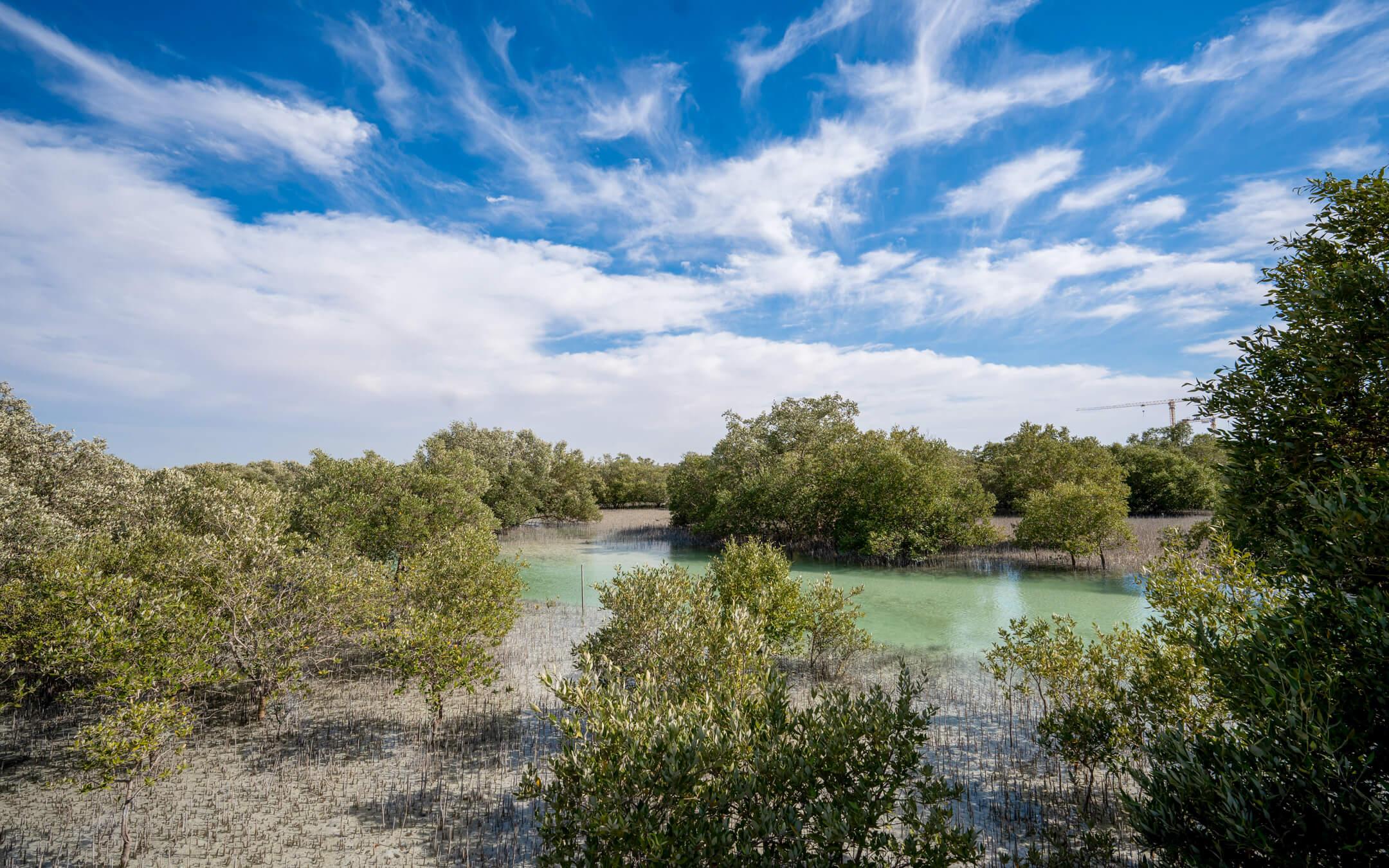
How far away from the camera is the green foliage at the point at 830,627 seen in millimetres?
19547

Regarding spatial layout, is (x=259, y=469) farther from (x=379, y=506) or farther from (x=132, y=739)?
(x=132, y=739)

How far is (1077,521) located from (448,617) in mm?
40452

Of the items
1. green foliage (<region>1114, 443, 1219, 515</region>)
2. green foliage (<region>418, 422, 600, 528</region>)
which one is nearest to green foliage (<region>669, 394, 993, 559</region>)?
green foliage (<region>418, 422, 600, 528</region>)

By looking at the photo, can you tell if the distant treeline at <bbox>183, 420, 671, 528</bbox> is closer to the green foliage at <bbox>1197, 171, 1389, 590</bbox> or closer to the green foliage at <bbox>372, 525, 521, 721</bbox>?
the green foliage at <bbox>372, 525, 521, 721</bbox>

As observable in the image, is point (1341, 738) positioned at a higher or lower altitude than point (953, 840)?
higher

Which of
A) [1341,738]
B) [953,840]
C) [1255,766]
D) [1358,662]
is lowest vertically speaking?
[953,840]

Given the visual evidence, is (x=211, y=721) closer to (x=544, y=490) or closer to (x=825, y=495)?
(x=825, y=495)

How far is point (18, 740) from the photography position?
1440 centimetres

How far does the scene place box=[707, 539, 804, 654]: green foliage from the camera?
19.3 meters

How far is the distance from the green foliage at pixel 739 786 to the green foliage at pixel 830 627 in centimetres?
1118

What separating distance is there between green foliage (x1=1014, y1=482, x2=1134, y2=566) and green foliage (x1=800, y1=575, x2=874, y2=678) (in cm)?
2759

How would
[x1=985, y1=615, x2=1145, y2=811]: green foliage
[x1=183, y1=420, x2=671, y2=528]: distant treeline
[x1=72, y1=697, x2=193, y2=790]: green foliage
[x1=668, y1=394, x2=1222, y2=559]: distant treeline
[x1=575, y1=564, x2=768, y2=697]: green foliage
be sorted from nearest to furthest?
1. [x1=72, y1=697, x2=193, y2=790]: green foliage
2. [x1=575, y1=564, x2=768, y2=697]: green foliage
3. [x1=985, y1=615, x2=1145, y2=811]: green foliage
4. [x1=668, y1=394, x2=1222, y2=559]: distant treeline
5. [x1=183, y1=420, x2=671, y2=528]: distant treeline

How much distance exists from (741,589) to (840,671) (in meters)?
4.50

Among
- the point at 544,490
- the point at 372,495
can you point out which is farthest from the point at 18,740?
the point at 544,490
